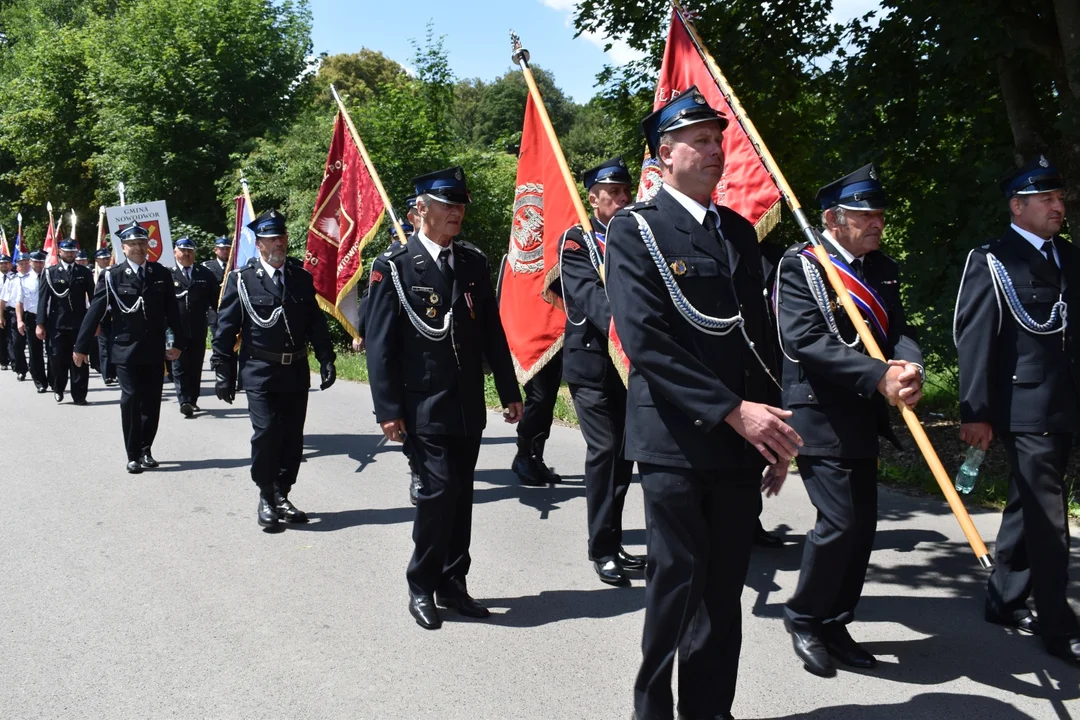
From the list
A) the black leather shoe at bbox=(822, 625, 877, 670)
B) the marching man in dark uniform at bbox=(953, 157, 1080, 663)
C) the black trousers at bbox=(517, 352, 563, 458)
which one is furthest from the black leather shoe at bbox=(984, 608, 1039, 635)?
the black trousers at bbox=(517, 352, 563, 458)

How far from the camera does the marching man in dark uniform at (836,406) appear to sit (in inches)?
171

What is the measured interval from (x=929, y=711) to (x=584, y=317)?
288 cm

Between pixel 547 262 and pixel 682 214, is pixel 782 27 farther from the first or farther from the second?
pixel 682 214

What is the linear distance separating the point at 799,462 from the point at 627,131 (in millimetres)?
8372

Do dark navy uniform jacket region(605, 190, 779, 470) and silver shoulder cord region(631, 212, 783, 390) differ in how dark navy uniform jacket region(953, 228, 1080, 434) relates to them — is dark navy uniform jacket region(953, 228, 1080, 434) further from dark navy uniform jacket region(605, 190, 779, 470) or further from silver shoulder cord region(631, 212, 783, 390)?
silver shoulder cord region(631, 212, 783, 390)

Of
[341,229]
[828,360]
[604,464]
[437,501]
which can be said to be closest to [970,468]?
[828,360]

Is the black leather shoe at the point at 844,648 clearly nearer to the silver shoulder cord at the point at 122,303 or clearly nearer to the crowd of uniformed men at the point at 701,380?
the crowd of uniformed men at the point at 701,380

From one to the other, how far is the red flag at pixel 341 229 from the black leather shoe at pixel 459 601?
4268 millimetres

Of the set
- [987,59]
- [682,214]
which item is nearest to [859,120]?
[987,59]

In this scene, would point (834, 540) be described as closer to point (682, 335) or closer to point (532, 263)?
point (682, 335)

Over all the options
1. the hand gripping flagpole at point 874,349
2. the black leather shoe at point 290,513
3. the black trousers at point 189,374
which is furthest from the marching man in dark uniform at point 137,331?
the hand gripping flagpole at point 874,349

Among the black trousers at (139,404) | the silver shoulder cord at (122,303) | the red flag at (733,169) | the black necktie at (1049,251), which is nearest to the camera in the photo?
the black necktie at (1049,251)

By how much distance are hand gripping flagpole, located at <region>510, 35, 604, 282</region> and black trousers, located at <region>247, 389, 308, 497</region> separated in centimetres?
247

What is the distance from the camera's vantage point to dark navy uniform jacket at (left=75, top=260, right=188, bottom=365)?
9203mm
